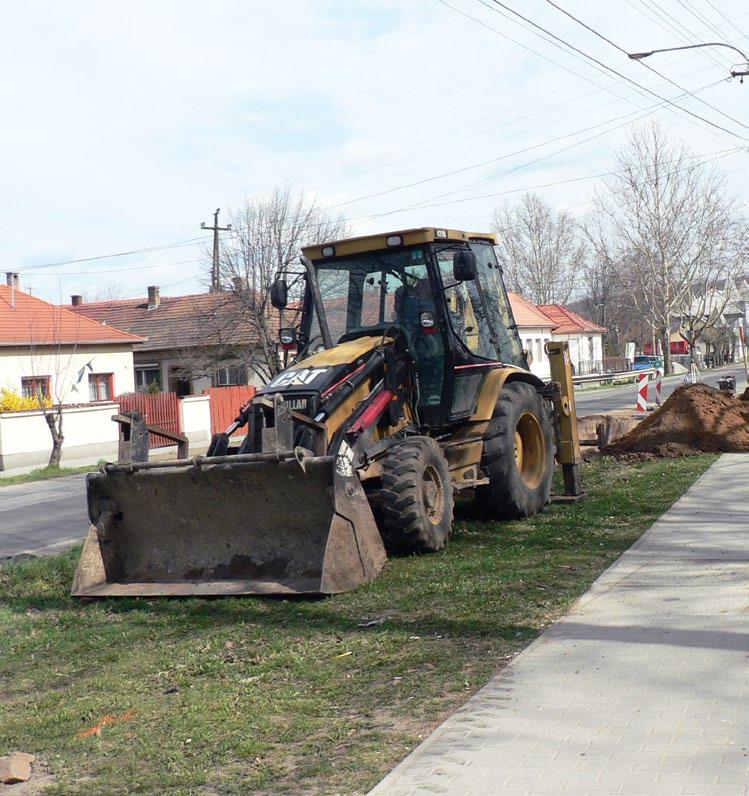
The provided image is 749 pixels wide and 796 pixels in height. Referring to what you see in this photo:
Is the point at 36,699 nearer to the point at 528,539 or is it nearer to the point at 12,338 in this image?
the point at 528,539

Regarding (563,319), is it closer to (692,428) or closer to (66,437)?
(66,437)

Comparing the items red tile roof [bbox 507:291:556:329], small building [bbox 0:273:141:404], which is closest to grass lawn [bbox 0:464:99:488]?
small building [bbox 0:273:141:404]

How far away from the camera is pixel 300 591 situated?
788 centimetres

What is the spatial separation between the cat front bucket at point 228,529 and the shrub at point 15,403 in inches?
808

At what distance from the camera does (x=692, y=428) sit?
16578 mm

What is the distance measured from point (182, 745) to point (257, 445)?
4162mm

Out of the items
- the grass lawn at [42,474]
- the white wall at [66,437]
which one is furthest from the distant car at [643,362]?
the grass lawn at [42,474]

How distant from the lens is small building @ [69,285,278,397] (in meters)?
40.5

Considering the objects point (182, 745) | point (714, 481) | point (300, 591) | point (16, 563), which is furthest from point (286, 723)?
point (714, 481)

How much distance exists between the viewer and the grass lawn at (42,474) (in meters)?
23.6

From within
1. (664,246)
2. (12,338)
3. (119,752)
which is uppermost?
(664,246)

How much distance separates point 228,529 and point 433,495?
180 cm

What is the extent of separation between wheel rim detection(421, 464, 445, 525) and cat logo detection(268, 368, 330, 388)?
4.09 feet

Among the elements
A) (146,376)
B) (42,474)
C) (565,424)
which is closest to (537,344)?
(146,376)
